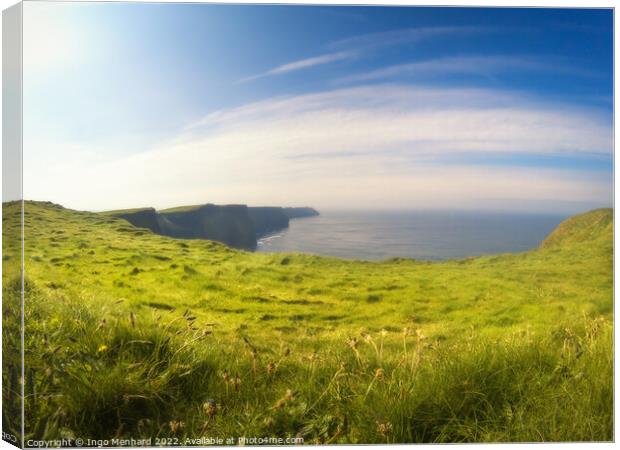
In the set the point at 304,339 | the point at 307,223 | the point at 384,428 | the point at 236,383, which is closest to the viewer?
the point at 384,428

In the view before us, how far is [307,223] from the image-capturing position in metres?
5.18

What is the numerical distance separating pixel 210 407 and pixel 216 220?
66.2 inches

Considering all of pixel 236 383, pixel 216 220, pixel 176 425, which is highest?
pixel 216 220

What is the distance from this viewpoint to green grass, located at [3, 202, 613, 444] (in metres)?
4.65

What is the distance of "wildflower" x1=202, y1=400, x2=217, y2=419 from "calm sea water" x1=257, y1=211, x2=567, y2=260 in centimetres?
145

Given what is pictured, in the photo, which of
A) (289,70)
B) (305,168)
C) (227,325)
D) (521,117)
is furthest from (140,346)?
(521,117)

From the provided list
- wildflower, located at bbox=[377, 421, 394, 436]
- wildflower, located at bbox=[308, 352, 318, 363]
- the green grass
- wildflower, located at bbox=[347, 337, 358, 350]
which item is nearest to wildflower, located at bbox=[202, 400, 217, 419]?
the green grass

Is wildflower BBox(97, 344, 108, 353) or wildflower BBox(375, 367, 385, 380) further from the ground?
wildflower BBox(97, 344, 108, 353)

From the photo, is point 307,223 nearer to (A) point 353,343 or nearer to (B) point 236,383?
(A) point 353,343

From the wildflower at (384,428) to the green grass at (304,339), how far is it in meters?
0.01

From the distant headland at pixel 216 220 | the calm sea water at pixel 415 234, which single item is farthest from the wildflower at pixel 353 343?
the distant headland at pixel 216 220

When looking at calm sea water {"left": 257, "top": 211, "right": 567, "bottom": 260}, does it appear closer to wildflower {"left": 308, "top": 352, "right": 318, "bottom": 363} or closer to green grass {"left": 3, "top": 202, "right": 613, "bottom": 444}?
green grass {"left": 3, "top": 202, "right": 613, "bottom": 444}

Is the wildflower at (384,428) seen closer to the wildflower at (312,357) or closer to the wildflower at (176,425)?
the wildflower at (312,357)

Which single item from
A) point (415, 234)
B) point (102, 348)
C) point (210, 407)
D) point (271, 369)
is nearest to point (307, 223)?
point (415, 234)
